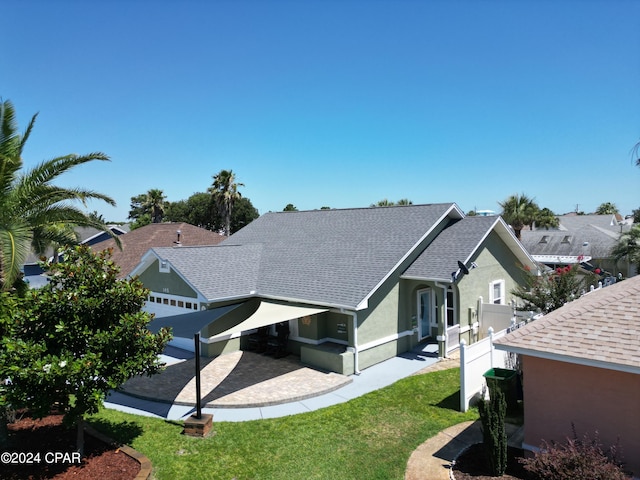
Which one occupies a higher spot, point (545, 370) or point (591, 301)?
point (591, 301)

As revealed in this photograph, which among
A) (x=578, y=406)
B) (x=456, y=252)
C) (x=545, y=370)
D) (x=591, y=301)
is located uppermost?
(x=456, y=252)

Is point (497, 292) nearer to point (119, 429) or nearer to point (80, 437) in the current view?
point (119, 429)

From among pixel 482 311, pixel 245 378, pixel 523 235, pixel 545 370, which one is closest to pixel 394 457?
pixel 545 370

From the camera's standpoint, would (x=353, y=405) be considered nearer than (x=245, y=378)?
Yes

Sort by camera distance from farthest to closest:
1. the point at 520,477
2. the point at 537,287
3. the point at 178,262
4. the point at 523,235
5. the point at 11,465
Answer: the point at 523,235 < the point at 178,262 < the point at 537,287 < the point at 11,465 < the point at 520,477

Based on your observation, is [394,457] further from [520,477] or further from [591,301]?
[591,301]

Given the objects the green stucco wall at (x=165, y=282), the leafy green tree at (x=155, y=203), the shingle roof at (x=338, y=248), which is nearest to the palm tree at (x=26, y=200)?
the green stucco wall at (x=165, y=282)

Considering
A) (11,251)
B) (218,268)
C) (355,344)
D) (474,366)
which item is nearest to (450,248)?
(355,344)
